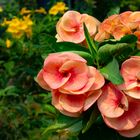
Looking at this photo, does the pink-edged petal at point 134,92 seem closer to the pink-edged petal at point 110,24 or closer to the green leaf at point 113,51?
the green leaf at point 113,51

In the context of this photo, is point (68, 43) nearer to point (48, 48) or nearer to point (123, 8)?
point (48, 48)

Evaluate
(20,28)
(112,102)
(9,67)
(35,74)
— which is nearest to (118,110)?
(112,102)

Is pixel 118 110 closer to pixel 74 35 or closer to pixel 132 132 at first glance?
pixel 132 132

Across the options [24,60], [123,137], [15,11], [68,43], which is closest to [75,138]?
[123,137]

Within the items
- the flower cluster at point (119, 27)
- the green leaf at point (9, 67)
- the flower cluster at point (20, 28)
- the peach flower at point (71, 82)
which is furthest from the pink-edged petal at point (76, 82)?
the flower cluster at point (20, 28)

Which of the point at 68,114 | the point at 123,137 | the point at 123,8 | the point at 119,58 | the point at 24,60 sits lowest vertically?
the point at 123,8

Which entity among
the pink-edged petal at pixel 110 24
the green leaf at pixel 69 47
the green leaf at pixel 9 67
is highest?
the pink-edged petal at pixel 110 24
